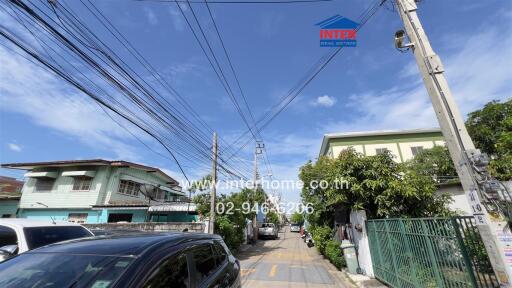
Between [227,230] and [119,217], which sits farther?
[119,217]

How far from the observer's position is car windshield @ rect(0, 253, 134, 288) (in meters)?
1.87

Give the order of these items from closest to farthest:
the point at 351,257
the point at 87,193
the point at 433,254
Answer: the point at 433,254
the point at 351,257
the point at 87,193

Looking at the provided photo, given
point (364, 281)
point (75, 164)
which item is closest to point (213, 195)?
point (364, 281)

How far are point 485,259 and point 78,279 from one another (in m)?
5.78

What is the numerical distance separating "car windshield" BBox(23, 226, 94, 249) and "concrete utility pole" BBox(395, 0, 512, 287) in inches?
273

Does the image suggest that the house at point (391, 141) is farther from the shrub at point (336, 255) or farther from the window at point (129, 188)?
the window at point (129, 188)

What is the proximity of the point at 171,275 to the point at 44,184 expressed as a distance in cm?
2321

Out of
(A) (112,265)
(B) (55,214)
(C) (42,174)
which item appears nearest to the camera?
(A) (112,265)

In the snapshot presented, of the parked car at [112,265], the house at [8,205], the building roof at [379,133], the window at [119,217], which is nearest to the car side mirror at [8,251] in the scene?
the parked car at [112,265]

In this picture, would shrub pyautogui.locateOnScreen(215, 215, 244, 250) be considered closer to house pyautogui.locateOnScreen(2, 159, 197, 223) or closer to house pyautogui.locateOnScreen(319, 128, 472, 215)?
house pyautogui.locateOnScreen(2, 159, 197, 223)

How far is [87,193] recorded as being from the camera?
18484 millimetres

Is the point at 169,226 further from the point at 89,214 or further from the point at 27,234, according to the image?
the point at 27,234

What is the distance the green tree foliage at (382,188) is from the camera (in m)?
8.73

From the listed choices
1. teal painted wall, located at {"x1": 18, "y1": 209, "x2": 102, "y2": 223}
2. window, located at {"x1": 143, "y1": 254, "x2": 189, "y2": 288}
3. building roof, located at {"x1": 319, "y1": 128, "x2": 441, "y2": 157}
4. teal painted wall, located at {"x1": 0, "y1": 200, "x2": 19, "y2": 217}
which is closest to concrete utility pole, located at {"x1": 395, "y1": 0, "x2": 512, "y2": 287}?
window, located at {"x1": 143, "y1": 254, "x2": 189, "y2": 288}
